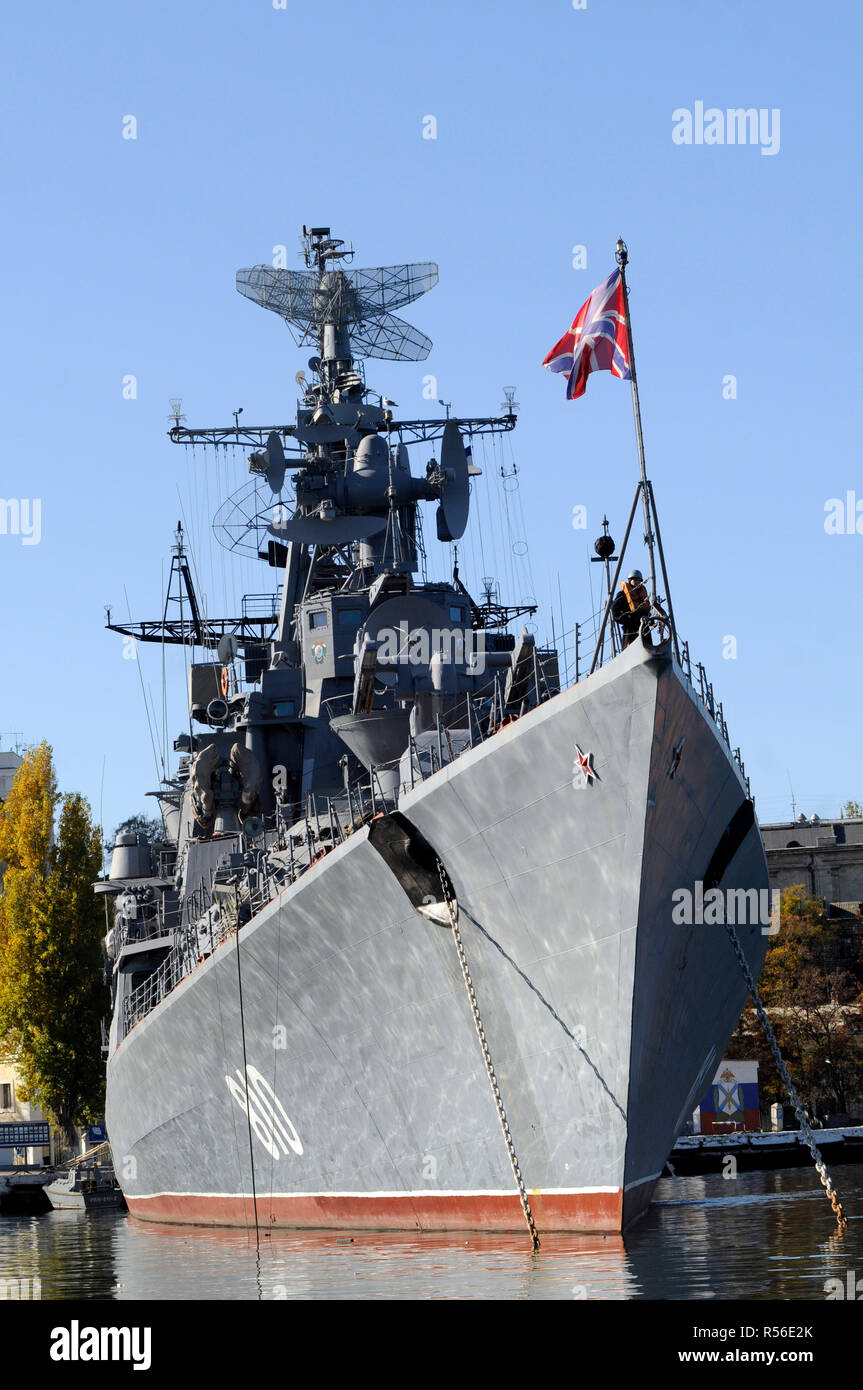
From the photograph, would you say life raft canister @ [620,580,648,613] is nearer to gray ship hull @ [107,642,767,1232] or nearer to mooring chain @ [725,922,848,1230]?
gray ship hull @ [107,642,767,1232]

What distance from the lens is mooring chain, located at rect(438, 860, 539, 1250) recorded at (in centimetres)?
1494

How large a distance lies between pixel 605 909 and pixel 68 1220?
19.7 metres

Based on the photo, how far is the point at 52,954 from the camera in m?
40.0

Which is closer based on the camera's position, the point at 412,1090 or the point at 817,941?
the point at 412,1090

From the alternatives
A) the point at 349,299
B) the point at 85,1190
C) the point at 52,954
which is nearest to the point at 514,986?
the point at 349,299

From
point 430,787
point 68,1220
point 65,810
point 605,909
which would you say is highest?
point 65,810

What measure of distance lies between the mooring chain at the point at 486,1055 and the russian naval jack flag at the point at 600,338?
15.9 feet

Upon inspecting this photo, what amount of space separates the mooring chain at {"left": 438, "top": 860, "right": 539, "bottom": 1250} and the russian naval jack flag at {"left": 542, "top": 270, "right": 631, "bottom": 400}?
15.9 feet

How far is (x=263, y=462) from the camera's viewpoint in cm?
2527

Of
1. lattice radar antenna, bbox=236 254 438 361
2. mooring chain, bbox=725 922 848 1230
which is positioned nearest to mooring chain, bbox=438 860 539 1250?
mooring chain, bbox=725 922 848 1230
